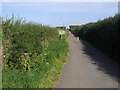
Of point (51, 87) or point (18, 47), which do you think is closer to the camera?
point (51, 87)

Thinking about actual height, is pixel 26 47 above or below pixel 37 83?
above

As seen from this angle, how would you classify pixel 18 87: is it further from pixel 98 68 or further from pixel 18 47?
pixel 98 68

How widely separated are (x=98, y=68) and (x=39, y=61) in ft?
11.6

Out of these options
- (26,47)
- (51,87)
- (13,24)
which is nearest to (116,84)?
(51,87)

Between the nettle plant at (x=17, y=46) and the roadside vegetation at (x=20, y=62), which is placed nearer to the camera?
the roadside vegetation at (x=20, y=62)

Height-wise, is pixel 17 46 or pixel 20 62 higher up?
pixel 17 46

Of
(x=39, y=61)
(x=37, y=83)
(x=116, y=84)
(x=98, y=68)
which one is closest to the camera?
(x=37, y=83)

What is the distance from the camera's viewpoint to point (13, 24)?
9.74m

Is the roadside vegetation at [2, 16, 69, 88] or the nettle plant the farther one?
the nettle plant

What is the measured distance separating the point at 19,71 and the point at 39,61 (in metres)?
2.12

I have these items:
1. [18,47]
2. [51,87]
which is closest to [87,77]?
[51,87]

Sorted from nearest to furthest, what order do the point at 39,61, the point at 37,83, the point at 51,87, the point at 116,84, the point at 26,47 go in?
the point at 37,83
the point at 51,87
the point at 116,84
the point at 26,47
the point at 39,61

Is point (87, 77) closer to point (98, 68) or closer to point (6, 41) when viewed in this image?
point (98, 68)

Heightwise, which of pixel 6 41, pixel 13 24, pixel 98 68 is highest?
pixel 13 24
